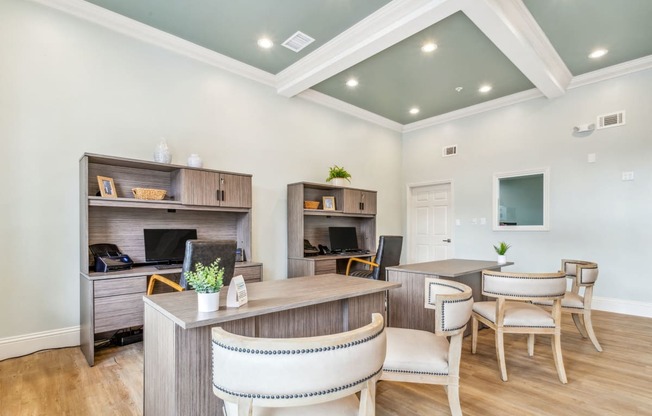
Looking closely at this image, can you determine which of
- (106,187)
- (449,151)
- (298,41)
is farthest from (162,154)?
(449,151)

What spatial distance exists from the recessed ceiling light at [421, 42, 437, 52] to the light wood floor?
3.44 meters

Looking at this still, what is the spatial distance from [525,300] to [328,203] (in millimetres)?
3308

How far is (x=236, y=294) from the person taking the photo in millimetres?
1624

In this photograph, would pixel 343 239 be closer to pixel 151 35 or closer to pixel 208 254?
pixel 208 254

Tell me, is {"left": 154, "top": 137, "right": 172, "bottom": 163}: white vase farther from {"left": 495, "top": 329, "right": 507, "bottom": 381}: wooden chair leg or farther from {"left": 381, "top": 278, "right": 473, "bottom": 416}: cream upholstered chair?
{"left": 495, "top": 329, "right": 507, "bottom": 381}: wooden chair leg

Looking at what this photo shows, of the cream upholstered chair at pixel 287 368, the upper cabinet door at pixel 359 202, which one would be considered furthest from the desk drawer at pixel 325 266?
the cream upholstered chair at pixel 287 368

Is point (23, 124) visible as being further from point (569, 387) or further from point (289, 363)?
point (569, 387)

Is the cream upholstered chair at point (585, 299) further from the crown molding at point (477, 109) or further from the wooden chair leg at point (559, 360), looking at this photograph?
the crown molding at point (477, 109)

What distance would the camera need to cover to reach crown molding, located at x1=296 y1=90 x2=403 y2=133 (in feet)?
17.8

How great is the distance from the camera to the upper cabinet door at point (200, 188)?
3.56 metres

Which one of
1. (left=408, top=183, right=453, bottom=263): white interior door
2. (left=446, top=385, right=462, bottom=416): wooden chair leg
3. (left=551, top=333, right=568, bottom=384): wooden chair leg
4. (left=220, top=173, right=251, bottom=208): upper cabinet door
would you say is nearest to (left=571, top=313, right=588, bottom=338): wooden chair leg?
(left=551, top=333, right=568, bottom=384): wooden chair leg

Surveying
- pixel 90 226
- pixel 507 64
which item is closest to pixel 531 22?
pixel 507 64

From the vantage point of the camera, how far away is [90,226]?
3287 mm

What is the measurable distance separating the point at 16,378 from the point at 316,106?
4.86 metres
